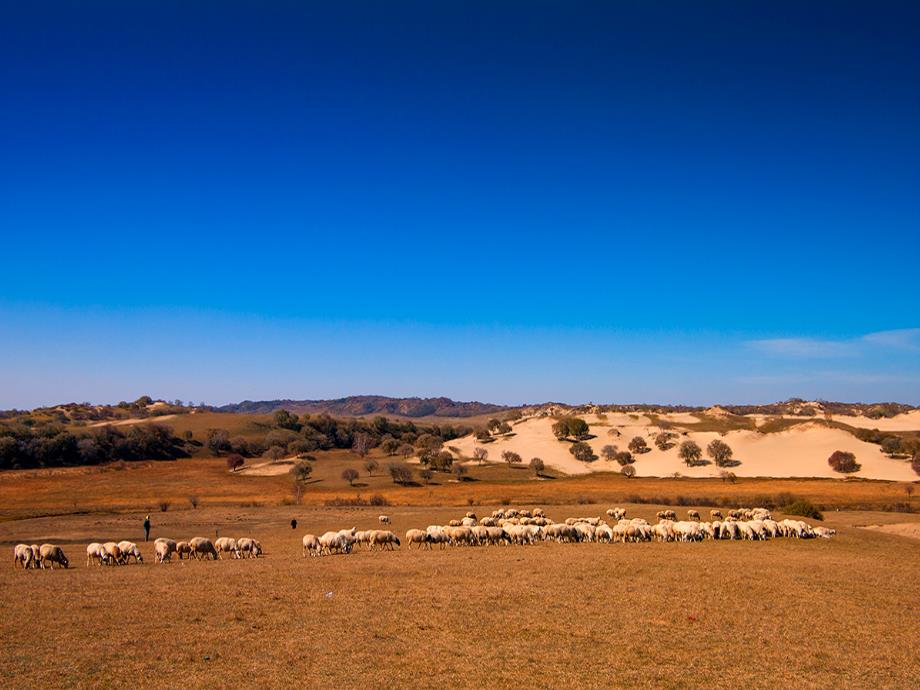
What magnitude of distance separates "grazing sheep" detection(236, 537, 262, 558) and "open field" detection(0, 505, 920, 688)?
2.46 metres

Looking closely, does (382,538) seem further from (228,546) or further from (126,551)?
(126,551)

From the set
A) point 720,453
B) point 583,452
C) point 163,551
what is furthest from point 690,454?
point 163,551

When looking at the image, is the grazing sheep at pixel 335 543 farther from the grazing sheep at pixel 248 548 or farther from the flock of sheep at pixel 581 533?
the grazing sheep at pixel 248 548

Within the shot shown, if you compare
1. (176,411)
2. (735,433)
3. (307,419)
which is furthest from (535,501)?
(176,411)

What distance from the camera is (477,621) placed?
1590 centimetres

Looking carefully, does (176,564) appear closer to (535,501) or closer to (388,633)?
(388,633)

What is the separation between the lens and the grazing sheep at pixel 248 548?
28.3 meters

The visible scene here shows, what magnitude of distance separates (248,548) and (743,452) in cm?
9006

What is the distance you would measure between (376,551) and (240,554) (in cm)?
594

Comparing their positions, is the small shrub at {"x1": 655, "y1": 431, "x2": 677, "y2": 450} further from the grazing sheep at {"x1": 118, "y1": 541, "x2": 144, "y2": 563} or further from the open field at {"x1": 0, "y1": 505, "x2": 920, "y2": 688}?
the grazing sheep at {"x1": 118, "y1": 541, "x2": 144, "y2": 563}

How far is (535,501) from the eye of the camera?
5634cm

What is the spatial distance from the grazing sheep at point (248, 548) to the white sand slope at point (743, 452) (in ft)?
228

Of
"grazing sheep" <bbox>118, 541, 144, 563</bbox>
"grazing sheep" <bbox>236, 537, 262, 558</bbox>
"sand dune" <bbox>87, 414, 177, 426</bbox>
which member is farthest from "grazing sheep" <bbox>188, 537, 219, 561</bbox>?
"sand dune" <bbox>87, 414, 177, 426</bbox>

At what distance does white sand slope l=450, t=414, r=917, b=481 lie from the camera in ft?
287
